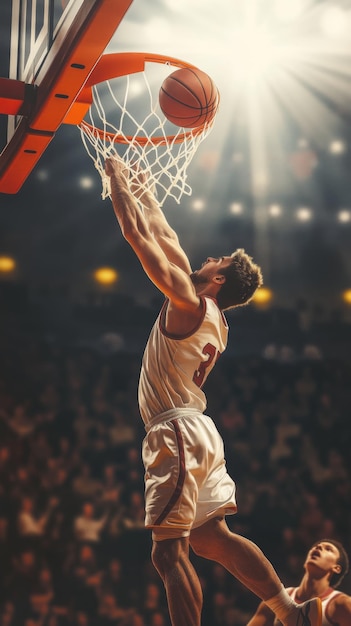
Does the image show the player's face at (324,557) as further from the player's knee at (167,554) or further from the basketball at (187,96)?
the basketball at (187,96)

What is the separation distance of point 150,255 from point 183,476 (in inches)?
38.9

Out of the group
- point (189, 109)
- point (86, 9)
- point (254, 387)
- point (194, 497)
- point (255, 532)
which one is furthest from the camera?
point (254, 387)

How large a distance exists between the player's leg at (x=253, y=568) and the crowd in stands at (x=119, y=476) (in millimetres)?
3662

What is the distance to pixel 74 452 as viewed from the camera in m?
8.28

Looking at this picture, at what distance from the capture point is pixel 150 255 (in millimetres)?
3463

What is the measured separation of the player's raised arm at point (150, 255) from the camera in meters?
3.45

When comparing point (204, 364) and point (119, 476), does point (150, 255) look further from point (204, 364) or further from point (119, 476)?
point (119, 476)

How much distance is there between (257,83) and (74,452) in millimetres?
5306

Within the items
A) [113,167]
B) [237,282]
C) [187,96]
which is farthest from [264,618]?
[187,96]

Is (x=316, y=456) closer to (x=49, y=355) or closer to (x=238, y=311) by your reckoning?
(x=238, y=311)

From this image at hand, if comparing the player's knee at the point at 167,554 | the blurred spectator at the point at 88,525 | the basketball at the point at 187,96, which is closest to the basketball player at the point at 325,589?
the player's knee at the point at 167,554

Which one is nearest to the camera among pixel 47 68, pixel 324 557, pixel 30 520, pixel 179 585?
pixel 179 585

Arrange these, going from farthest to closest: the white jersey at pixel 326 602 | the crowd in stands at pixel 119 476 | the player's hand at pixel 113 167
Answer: the crowd in stands at pixel 119 476
the white jersey at pixel 326 602
the player's hand at pixel 113 167

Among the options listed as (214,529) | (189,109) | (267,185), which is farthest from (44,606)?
(267,185)
